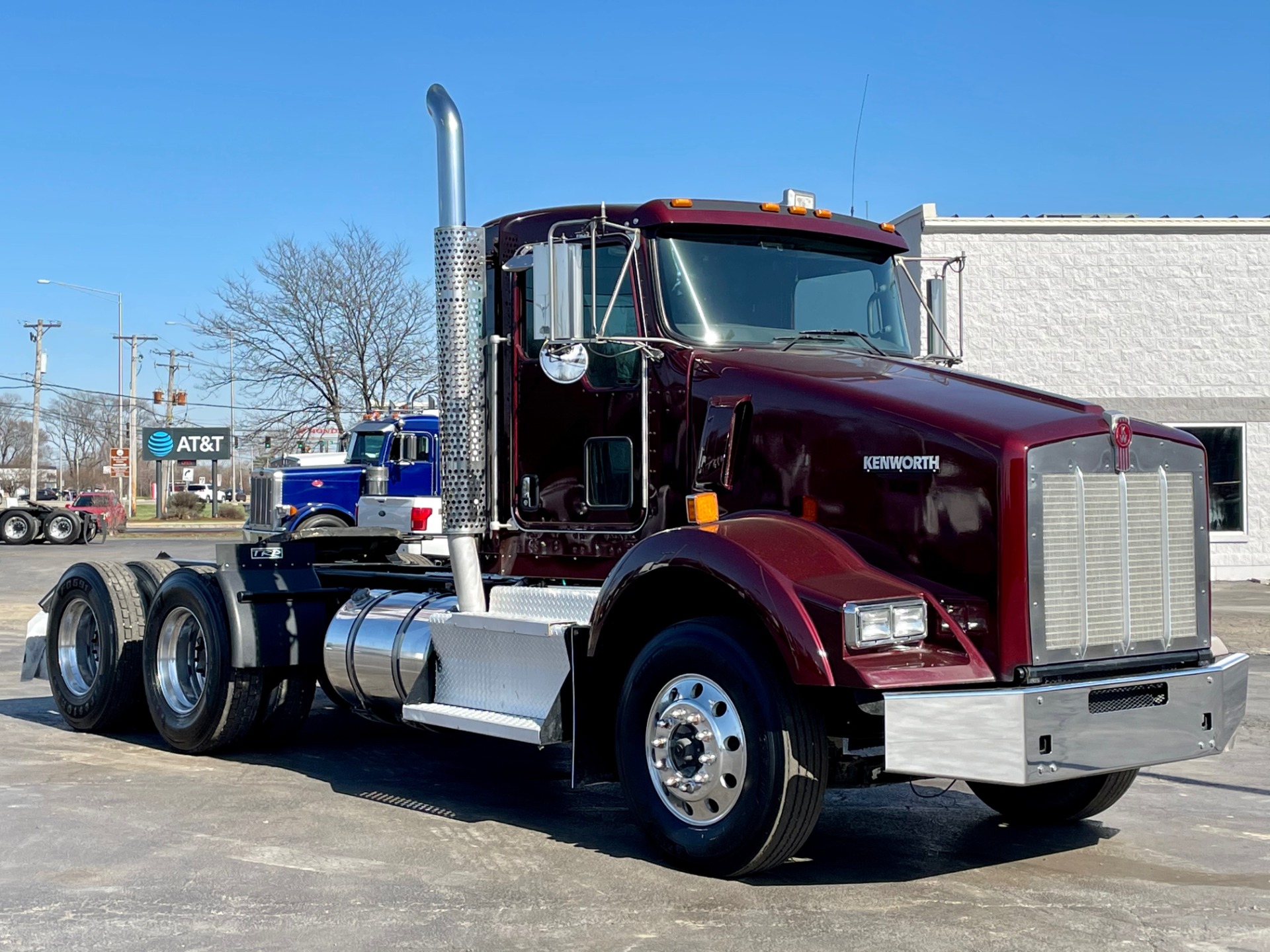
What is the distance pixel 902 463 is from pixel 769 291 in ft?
4.66

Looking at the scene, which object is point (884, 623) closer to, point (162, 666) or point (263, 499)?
point (162, 666)

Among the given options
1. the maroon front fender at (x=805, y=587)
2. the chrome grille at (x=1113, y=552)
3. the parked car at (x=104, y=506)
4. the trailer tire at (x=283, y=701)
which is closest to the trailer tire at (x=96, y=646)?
the trailer tire at (x=283, y=701)

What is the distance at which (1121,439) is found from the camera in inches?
A: 218

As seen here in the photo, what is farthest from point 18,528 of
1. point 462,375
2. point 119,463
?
point 462,375

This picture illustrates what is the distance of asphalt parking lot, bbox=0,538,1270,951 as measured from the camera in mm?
4863

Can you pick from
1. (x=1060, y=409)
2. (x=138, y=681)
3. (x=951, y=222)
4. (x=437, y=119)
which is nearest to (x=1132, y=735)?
(x=1060, y=409)

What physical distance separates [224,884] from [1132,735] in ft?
11.6

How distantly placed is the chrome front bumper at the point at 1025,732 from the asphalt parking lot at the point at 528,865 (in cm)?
55

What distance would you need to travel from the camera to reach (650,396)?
21.1 feet

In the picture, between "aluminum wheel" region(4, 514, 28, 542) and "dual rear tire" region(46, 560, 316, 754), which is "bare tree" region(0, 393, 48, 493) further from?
"dual rear tire" region(46, 560, 316, 754)

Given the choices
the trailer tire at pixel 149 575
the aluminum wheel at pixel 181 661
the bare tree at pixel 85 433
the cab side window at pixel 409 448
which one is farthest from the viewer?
the bare tree at pixel 85 433

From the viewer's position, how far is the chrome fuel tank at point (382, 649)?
23.6 ft

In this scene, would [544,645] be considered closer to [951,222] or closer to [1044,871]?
[1044,871]

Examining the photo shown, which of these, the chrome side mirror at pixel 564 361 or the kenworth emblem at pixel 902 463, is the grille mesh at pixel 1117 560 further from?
the chrome side mirror at pixel 564 361
